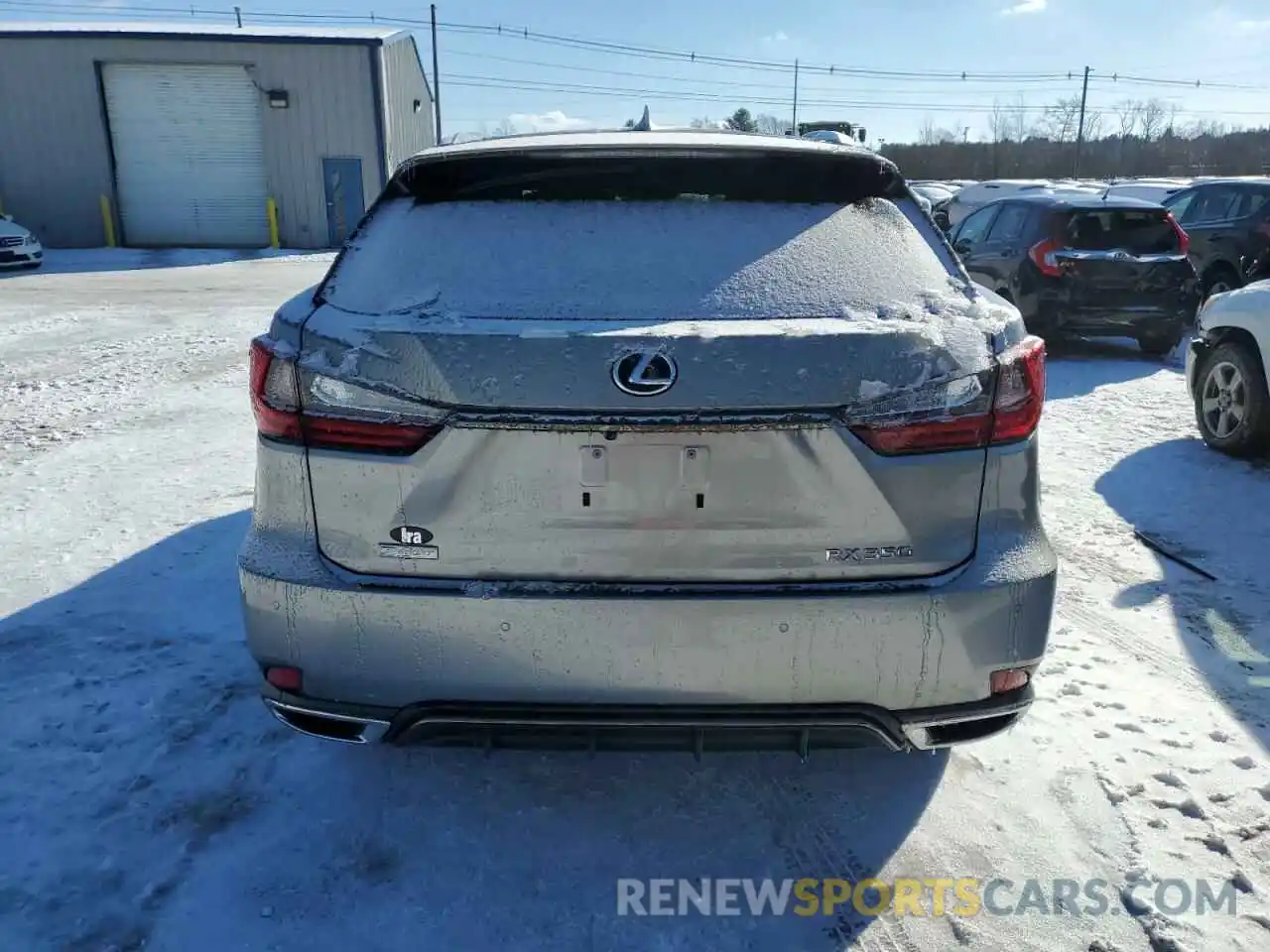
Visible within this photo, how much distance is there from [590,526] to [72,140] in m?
28.2

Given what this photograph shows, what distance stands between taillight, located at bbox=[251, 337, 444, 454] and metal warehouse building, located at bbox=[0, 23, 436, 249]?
978 inches

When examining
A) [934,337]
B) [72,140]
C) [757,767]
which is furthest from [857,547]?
[72,140]

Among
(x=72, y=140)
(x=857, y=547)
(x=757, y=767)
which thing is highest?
(x=72, y=140)

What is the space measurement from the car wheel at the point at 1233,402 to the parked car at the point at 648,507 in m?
4.57

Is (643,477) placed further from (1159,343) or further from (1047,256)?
(1159,343)

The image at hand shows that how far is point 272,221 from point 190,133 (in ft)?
9.88

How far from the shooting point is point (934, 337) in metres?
2.14

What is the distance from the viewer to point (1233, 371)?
6.02 m

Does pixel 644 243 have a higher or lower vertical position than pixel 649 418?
higher

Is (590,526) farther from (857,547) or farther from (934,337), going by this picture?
(934,337)

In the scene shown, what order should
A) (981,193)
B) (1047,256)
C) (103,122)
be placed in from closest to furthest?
(1047,256)
(103,122)
(981,193)

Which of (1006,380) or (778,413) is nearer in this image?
(778,413)

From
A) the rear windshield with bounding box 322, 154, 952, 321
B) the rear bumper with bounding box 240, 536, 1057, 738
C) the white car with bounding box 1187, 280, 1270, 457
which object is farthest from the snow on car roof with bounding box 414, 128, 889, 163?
the white car with bounding box 1187, 280, 1270, 457

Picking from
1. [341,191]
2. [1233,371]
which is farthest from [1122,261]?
[341,191]
